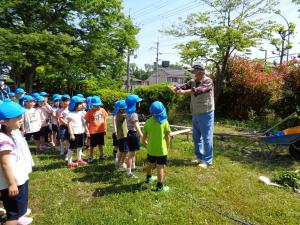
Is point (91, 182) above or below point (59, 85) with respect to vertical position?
below

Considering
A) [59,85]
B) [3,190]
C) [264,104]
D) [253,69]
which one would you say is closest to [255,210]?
[3,190]

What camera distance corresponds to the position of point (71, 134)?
6527mm

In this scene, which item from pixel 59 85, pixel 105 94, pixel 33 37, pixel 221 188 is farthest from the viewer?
pixel 59 85

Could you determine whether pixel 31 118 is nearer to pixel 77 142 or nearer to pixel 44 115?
pixel 44 115

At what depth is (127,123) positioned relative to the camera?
5.90 m

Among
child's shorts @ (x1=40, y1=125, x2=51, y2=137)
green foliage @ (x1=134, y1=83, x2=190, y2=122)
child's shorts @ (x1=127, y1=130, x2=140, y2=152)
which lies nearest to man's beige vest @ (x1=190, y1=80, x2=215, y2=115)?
child's shorts @ (x1=127, y1=130, x2=140, y2=152)

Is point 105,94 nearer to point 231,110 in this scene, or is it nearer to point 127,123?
point 231,110

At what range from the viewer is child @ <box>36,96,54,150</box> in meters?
8.35

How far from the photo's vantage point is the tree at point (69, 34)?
17.1 metres

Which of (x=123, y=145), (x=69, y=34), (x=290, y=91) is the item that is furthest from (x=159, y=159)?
(x=69, y=34)

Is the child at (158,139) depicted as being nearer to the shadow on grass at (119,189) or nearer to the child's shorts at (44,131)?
the shadow on grass at (119,189)

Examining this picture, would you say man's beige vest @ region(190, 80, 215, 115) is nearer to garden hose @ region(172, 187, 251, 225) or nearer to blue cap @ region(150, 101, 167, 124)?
blue cap @ region(150, 101, 167, 124)

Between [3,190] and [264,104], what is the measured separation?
1355 centimetres

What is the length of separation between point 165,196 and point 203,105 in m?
2.28
